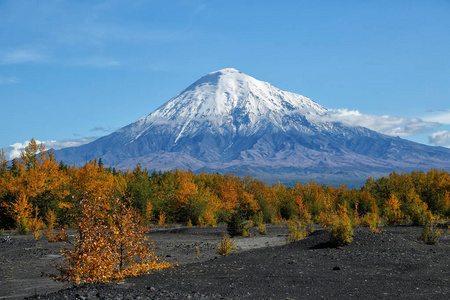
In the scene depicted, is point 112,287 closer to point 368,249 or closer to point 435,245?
point 368,249

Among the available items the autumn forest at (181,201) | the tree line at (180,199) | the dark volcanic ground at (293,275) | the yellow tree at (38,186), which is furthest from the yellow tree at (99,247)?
the yellow tree at (38,186)

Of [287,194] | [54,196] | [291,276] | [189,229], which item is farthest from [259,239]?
[287,194]

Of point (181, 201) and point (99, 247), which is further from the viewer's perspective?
point (181, 201)

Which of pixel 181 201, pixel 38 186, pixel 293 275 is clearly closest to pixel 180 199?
pixel 181 201

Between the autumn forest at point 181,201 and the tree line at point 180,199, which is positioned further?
the tree line at point 180,199

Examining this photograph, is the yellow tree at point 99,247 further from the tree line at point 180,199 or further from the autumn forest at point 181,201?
the tree line at point 180,199

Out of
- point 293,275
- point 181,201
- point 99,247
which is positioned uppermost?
point 99,247

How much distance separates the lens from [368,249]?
18.0 meters

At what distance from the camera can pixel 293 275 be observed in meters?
13.1

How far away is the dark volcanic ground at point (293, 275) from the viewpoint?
10570mm

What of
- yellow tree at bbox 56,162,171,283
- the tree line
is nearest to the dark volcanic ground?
yellow tree at bbox 56,162,171,283

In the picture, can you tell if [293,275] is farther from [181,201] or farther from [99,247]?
[181,201]

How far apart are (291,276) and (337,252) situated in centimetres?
519

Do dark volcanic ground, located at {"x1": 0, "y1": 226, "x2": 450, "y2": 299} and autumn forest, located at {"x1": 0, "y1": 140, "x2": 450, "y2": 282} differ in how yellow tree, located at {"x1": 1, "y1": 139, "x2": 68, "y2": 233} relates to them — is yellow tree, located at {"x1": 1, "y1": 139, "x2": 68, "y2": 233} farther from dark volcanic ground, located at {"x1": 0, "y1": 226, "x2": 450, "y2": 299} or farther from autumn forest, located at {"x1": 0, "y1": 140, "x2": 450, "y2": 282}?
dark volcanic ground, located at {"x1": 0, "y1": 226, "x2": 450, "y2": 299}
